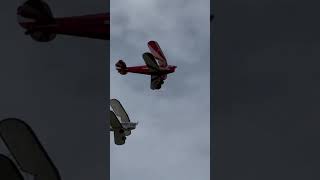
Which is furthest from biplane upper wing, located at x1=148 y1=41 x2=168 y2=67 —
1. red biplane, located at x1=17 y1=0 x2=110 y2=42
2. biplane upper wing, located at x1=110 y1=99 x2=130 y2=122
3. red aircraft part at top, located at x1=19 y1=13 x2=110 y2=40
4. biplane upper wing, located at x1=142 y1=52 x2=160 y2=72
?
red biplane, located at x1=17 y1=0 x2=110 y2=42

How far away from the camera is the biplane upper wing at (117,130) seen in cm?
717

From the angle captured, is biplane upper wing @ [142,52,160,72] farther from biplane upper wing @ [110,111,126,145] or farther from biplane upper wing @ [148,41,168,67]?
biplane upper wing @ [110,111,126,145]

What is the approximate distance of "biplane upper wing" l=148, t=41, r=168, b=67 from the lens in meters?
9.48

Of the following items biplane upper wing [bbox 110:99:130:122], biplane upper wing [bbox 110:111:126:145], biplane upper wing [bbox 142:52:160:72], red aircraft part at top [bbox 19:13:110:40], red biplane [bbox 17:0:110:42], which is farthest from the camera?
biplane upper wing [bbox 142:52:160:72]

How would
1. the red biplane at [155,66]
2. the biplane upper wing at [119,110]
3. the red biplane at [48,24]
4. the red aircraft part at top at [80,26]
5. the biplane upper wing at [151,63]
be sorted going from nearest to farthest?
the red biplane at [48,24] < the red aircraft part at top at [80,26] < the biplane upper wing at [119,110] < the red biplane at [155,66] < the biplane upper wing at [151,63]

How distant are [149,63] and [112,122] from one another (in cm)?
272

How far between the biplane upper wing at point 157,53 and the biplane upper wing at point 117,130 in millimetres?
2345

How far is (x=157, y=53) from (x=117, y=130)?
107 inches

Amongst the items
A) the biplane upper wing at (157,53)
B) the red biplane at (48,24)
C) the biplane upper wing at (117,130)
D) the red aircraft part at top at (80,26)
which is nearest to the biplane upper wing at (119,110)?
the biplane upper wing at (117,130)

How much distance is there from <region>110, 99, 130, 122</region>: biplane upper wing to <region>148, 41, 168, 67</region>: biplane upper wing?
7.33 ft

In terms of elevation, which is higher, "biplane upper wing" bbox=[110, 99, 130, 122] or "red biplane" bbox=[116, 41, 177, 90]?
"red biplane" bbox=[116, 41, 177, 90]

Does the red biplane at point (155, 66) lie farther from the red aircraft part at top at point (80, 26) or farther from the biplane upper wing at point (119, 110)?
the red aircraft part at top at point (80, 26)
